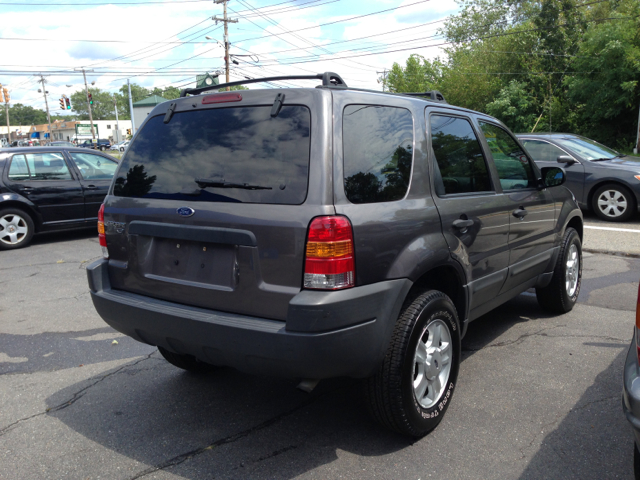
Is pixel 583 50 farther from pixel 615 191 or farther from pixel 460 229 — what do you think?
pixel 460 229

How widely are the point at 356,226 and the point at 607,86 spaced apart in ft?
80.1

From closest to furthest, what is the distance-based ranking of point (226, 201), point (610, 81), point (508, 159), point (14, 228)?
point (226, 201), point (508, 159), point (14, 228), point (610, 81)

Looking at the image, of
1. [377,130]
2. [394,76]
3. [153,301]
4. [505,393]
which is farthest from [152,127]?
[394,76]

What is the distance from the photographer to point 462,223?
129 inches

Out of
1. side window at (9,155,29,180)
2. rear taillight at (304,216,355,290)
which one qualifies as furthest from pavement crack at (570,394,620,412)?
side window at (9,155,29,180)

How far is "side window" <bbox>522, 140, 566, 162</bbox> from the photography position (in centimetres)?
1034

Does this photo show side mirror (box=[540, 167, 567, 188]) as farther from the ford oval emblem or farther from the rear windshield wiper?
the ford oval emblem

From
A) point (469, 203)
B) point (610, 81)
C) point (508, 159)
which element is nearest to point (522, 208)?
point (508, 159)

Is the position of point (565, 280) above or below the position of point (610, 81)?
below

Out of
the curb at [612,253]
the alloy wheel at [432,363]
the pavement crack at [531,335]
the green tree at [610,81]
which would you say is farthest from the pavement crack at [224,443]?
the green tree at [610,81]

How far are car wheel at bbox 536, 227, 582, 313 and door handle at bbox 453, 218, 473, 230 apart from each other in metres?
1.88

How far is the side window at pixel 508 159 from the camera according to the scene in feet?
13.3

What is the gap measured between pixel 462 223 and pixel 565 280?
219cm

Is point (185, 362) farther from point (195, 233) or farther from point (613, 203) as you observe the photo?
point (613, 203)
